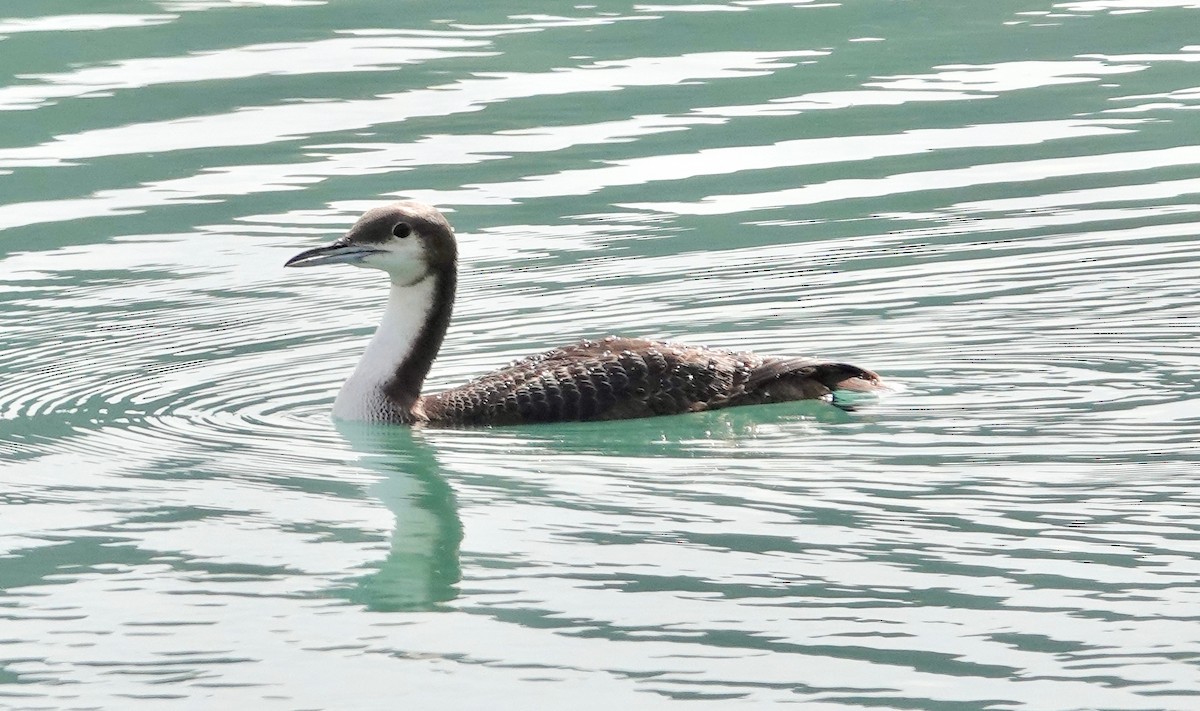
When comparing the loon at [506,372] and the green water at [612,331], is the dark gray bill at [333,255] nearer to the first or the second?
the loon at [506,372]

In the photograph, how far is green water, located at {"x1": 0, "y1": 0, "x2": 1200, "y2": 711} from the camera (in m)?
8.38

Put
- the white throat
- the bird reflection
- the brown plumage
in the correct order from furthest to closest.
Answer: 1. the white throat
2. the brown plumage
3. the bird reflection

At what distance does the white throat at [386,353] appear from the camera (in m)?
12.3

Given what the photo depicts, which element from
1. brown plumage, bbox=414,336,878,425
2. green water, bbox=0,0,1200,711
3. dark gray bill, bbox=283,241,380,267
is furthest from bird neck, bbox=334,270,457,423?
dark gray bill, bbox=283,241,380,267

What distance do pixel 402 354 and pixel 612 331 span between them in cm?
182

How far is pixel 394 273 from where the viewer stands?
12469 millimetres

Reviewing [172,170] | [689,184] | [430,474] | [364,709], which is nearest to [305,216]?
[172,170]

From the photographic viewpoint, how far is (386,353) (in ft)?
40.8

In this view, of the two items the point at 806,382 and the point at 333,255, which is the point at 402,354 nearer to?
the point at 333,255

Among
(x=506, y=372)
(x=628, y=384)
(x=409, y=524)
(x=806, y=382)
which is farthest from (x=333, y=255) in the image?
(x=806, y=382)

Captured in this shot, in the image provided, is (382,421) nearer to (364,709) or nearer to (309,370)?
(309,370)

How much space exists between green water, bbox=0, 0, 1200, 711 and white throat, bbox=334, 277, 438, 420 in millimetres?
207

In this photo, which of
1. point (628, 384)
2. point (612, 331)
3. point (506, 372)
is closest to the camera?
point (628, 384)

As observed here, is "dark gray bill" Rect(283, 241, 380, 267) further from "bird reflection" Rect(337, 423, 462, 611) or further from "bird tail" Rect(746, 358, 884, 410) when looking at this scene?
"bird tail" Rect(746, 358, 884, 410)
